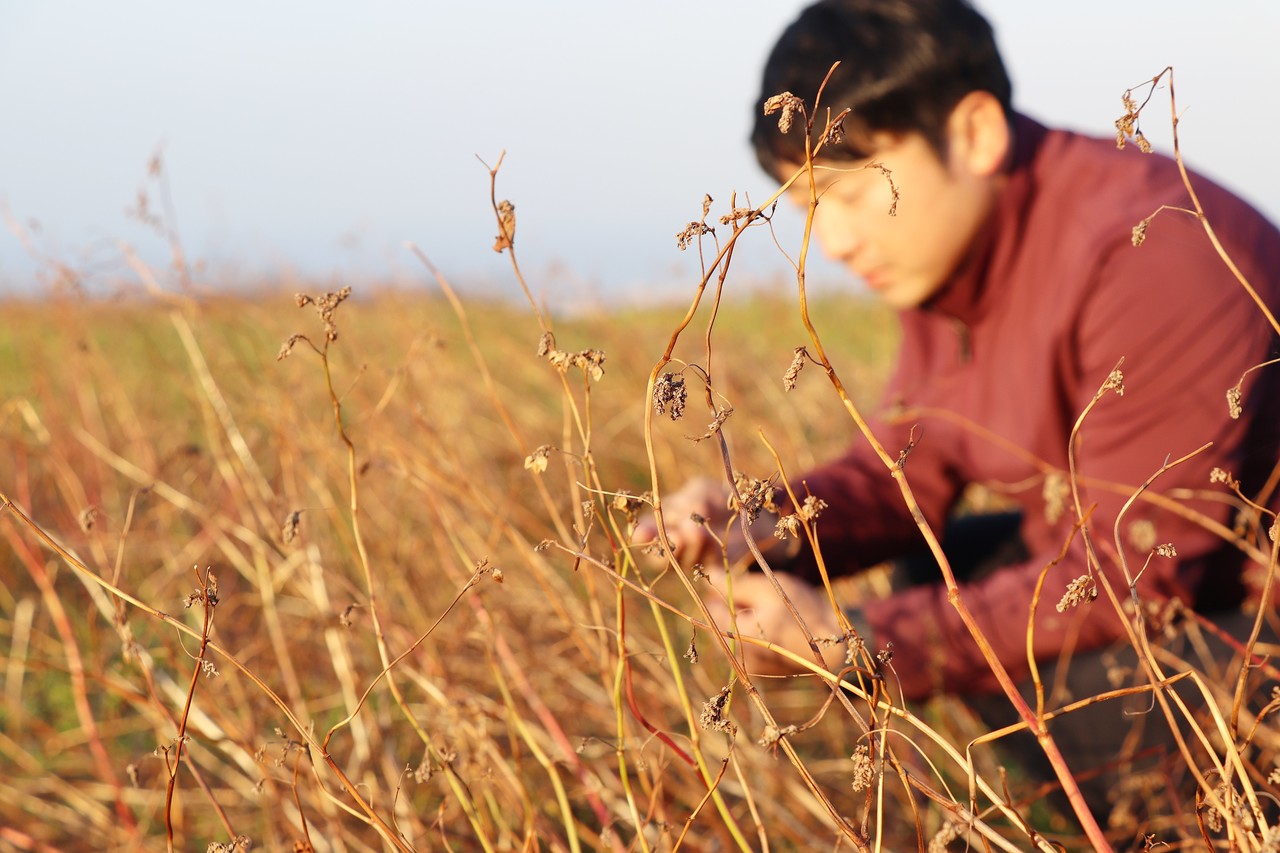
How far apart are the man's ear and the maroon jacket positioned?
65 mm

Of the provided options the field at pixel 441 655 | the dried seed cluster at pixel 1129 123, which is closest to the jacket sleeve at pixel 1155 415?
the field at pixel 441 655

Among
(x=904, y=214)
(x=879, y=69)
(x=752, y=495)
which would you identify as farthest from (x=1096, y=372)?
(x=752, y=495)

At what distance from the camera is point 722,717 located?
0.72 m

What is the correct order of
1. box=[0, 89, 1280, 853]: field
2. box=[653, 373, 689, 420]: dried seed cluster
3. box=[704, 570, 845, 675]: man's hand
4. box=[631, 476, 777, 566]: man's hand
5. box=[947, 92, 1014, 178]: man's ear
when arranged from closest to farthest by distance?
1. box=[653, 373, 689, 420]: dried seed cluster
2. box=[0, 89, 1280, 853]: field
3. box=[704, 570, 845, 675]: man's hand
4. box=[631, 476, 777, 566]: man's hand
5. box=[947, 92, 1014, 178]: man's ear

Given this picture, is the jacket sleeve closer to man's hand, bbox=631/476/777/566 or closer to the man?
the man

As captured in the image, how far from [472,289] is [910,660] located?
409 cm

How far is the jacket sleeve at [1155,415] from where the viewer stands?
140 cm

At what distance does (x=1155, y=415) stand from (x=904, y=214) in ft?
1.49

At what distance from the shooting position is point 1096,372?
1.50m

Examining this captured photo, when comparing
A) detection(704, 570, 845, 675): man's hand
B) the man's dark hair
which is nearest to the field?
detection(704, 570, 845, 675): man's hand

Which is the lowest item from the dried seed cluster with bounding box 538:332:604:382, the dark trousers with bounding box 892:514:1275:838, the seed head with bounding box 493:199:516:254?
the dark trousers with bounding box 892:514:1275:838

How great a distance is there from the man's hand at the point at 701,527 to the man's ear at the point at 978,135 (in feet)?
2.07

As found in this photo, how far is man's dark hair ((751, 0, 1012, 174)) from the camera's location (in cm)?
154

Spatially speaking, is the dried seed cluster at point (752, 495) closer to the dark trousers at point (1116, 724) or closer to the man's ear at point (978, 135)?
the dark trousers at point (1116, 724)
